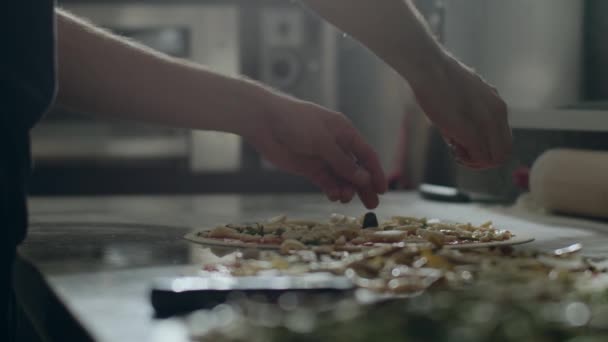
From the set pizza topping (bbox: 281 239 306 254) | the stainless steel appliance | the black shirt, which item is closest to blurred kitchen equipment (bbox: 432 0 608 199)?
pizza topping (bbox: 281 239 306 254)

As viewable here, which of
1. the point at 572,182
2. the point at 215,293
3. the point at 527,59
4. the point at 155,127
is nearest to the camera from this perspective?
the point at 215,293

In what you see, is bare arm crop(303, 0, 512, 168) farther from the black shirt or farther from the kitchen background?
the kitchen background

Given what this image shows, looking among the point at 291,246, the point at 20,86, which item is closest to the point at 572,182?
the point at 291,246

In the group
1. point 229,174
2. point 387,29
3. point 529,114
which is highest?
point 387,29

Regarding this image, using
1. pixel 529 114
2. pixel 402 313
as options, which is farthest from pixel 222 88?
pixel 402 313

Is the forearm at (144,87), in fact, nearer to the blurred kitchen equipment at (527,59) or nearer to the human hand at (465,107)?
the human hand at (465,107)

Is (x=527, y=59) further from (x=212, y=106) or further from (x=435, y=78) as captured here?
(x=212, y=106)

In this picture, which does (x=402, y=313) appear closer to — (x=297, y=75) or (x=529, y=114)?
(x=529, y=114)
